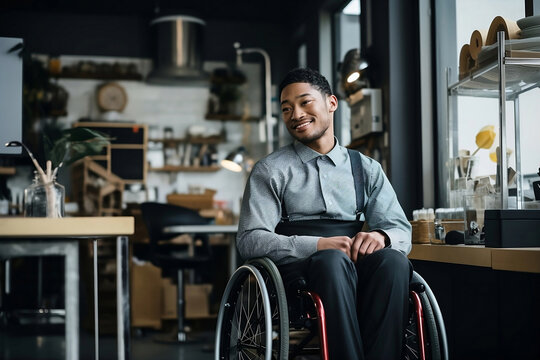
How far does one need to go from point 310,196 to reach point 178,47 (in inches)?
201

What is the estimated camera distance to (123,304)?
186 cm

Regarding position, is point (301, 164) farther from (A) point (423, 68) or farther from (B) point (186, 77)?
(B) point (186, 77)

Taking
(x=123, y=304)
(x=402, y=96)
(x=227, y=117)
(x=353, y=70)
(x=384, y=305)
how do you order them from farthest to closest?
(x=227, y=117) < (x=353, y=70) < (x=402, y=96) < (x=384, y=305) < (x=123, y=304)

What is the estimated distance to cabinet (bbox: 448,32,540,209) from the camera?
2410 mm

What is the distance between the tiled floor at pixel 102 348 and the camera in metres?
4.13

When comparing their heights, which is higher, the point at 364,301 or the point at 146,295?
the point at 364,301

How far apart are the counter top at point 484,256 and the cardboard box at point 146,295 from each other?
3.14 metres

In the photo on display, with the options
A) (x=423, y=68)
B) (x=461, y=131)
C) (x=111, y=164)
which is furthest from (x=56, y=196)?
(x=111, y=164)

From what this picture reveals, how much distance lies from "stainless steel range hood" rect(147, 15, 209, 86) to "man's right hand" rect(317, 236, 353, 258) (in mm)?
5259

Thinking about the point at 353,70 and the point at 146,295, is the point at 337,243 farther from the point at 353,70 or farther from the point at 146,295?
the point at 146,295

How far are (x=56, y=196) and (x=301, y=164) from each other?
86cm

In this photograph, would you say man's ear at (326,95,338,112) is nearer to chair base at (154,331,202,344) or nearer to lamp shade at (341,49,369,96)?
lamp shade at (341,49,369,96)

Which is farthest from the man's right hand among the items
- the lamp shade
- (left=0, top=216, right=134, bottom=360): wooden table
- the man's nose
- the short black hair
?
the lamp shade

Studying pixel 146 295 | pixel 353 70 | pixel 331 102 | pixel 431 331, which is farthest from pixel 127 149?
pixel 431 331
